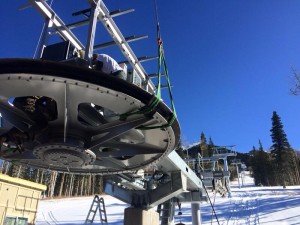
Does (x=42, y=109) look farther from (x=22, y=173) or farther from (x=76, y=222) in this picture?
(x=22, y=173)

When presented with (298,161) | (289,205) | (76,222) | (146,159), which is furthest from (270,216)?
(298,161)

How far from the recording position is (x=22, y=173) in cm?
5400

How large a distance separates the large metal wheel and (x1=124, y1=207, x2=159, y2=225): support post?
2.65m

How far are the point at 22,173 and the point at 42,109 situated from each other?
54.7 meters

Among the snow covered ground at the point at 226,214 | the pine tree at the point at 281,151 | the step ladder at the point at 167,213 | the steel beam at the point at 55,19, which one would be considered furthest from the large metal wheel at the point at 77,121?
the pine tree at the point at 281,151

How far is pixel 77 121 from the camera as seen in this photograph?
4918 millimetres

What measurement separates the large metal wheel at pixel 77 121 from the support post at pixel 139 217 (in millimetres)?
2648

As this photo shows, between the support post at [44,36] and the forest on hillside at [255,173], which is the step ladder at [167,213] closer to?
the support post at [44,36]

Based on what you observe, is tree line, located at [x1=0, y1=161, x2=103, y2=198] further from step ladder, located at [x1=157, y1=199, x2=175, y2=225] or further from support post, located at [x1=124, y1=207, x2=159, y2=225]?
support post, located at [x1=124, y1=207, x2=159, y2=225]

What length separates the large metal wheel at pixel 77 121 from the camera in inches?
156

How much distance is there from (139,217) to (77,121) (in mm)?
4880

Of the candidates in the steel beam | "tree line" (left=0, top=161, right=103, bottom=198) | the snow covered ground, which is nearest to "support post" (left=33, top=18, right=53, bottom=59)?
the steel beam

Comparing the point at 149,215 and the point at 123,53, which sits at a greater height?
the point at 123,53

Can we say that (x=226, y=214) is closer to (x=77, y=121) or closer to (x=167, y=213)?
(x=167, y=213)
